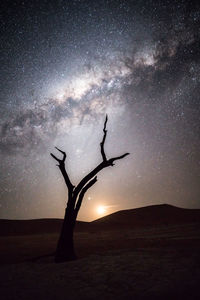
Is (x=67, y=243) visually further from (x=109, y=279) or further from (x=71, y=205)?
(x=109, y=279)

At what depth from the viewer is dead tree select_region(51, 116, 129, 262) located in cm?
1045

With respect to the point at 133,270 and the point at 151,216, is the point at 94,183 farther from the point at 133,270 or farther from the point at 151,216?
the point at 151,216

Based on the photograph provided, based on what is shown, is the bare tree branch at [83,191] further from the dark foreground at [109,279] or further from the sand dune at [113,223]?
the sand dune at [113,223]

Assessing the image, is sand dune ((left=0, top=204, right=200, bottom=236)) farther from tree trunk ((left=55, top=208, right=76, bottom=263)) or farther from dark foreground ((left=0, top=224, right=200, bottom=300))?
dark foreground ((left=0, top=224, right=200, bottom=300))

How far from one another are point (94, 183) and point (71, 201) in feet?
4.74

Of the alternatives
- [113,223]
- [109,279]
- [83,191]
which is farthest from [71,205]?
[113,223]

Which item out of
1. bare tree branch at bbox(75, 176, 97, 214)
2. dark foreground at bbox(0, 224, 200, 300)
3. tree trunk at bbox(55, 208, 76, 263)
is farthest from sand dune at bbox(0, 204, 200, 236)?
dark foreground at bbox(0, 224, 200, 300)

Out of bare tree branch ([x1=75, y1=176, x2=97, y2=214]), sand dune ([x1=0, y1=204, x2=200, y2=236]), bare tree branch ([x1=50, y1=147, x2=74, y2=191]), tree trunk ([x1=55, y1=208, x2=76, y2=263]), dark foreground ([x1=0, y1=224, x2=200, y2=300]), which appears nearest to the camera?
dark foreground ([x1=0, y1=224, x2=200, y2=300])

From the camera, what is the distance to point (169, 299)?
15.2ft

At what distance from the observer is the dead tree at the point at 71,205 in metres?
10.4

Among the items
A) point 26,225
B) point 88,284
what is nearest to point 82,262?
point 88,284

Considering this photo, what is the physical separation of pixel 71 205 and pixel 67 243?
5.69 feet

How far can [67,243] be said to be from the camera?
10.6 m

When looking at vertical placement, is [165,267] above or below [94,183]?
below
